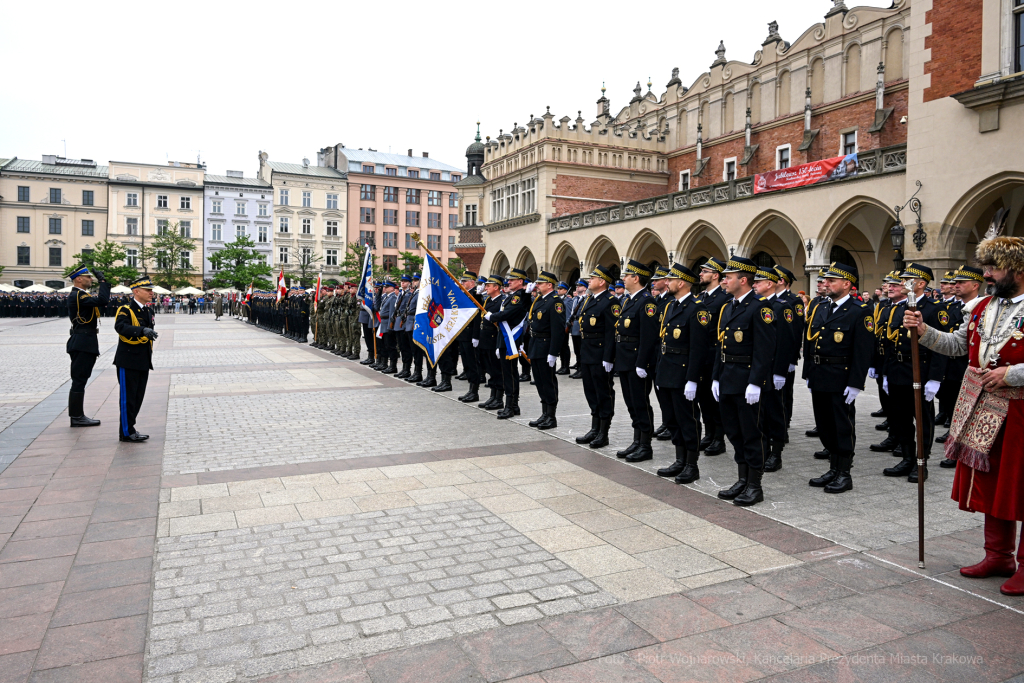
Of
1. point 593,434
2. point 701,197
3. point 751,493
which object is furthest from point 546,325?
point 701,197

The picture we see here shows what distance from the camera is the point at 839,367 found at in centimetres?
647

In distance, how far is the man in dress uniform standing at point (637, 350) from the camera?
720 centimetres

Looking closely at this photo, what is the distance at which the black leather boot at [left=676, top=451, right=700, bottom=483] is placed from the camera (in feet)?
21.1

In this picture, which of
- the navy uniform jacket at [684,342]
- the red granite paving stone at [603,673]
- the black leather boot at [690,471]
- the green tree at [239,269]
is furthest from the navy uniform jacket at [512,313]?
the green tree at [239,269]

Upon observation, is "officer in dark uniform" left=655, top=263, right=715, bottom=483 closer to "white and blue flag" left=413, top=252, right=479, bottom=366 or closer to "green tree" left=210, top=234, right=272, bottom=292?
"white and blue flag" left=413, top=252, right=479, bottom=366

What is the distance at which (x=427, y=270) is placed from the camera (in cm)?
1184

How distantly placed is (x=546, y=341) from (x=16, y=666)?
673 centimetres

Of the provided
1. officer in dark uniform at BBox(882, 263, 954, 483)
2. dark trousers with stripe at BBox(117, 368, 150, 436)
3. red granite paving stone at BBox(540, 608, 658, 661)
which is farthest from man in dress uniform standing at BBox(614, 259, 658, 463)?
dark trousers with stripe at BBox(117, 368, 150, 436)

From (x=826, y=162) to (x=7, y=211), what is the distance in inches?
3034

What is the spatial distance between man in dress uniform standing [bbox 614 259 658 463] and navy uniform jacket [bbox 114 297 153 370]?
525cm

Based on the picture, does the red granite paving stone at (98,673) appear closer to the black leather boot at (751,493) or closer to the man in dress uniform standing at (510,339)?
the black leather boot at (751,493)

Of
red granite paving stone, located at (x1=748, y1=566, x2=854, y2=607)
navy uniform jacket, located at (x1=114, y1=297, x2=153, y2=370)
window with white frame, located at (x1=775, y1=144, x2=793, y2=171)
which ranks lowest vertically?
red granite paving stone, located at (x1=748, y1=566, x2=854, y2=607)

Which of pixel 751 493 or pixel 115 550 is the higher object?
pixel 751 493

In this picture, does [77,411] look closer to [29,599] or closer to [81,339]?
[81,339]
